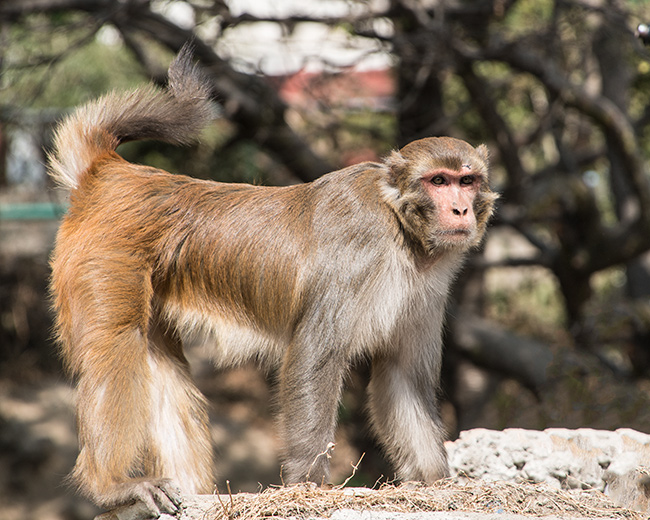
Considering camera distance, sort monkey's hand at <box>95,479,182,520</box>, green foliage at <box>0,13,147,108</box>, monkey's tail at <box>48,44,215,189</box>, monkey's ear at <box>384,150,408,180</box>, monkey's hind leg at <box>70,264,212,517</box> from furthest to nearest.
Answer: green foliage at <box>0,13,147,108</box> → monkey's tail at <box>48,44,215,189</box> → monkey's ear at <box>384,150,408,180</box> → monkey's hind leg at <box>70,264,212,517</box> → monkey's hand at <box>95,479,182,520</box>

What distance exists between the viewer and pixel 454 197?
4.41 metres

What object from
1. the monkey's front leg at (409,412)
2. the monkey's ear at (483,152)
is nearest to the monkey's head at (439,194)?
the monkey's ear at (483,152)

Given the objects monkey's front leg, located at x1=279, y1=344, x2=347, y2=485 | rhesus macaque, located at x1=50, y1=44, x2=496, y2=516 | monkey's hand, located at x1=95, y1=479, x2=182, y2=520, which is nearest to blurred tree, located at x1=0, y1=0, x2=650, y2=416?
rhesus macaque, located at x1=50, y1=44, x2=496, y2=516

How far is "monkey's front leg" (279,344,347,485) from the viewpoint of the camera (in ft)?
13.9

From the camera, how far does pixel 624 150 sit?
8336 mm

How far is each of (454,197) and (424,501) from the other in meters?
1.63

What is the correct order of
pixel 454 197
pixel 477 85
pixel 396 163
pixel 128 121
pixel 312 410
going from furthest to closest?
pixel 477 85 → pixel 128 121 → pixel 396 163 → pixel 454 197 → pixel 312 410

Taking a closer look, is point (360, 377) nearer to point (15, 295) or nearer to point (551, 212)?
point (551, 212)

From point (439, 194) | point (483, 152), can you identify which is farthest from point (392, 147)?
point (439, 194)

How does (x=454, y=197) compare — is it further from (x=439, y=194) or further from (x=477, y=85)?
(x=477, y=85)

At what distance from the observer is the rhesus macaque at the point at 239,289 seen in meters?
4.27

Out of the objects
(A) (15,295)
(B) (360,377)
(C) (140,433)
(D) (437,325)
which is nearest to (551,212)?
(B) (360,377)

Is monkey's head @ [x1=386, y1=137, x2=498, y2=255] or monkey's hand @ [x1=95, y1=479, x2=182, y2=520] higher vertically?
monkey's head @ [x1=386, y1=137, x2=498, y2=255]

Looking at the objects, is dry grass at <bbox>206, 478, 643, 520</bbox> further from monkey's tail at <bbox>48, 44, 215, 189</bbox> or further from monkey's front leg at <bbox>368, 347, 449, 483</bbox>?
monkey's tail at <bbox>48, 44, 215, 189</bbox>
